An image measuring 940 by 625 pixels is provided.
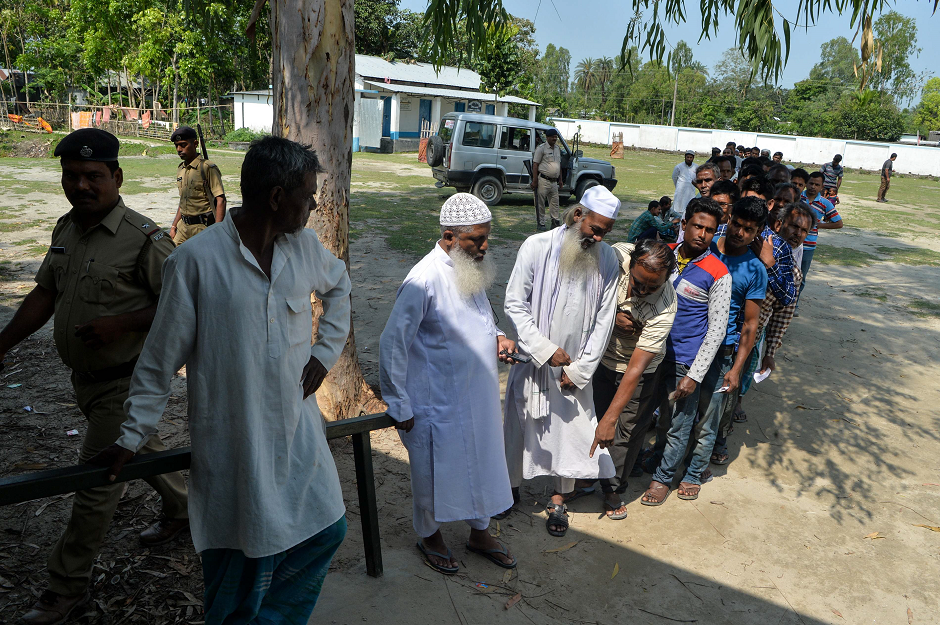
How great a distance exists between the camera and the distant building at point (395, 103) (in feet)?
97.2

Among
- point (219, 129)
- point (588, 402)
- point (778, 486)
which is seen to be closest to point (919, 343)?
point (778, 486)

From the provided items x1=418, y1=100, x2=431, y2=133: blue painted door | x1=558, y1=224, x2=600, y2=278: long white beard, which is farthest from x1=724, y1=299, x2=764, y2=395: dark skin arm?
x1=418, y1=100, x2=431, y2=133: blue painted door

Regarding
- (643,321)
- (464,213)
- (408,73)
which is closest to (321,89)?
(464,213)

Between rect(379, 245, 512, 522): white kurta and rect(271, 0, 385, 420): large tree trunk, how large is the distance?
1223 mm

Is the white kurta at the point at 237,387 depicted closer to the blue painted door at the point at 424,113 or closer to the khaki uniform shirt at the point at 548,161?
the khaki uniform shirt at the point at 548,161

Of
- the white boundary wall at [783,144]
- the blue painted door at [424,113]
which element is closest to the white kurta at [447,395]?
the blue painted door at [424,113]

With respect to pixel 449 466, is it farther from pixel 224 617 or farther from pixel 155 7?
pixel 155 7

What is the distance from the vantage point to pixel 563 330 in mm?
3482

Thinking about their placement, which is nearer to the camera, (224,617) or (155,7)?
(224,617)

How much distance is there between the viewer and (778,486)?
4.23 m

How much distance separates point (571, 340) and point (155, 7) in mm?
32790

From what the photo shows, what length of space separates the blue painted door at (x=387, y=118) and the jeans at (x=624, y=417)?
96.7 ft

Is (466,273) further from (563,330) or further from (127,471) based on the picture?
(127,471)

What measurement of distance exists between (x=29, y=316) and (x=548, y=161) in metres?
10.6
